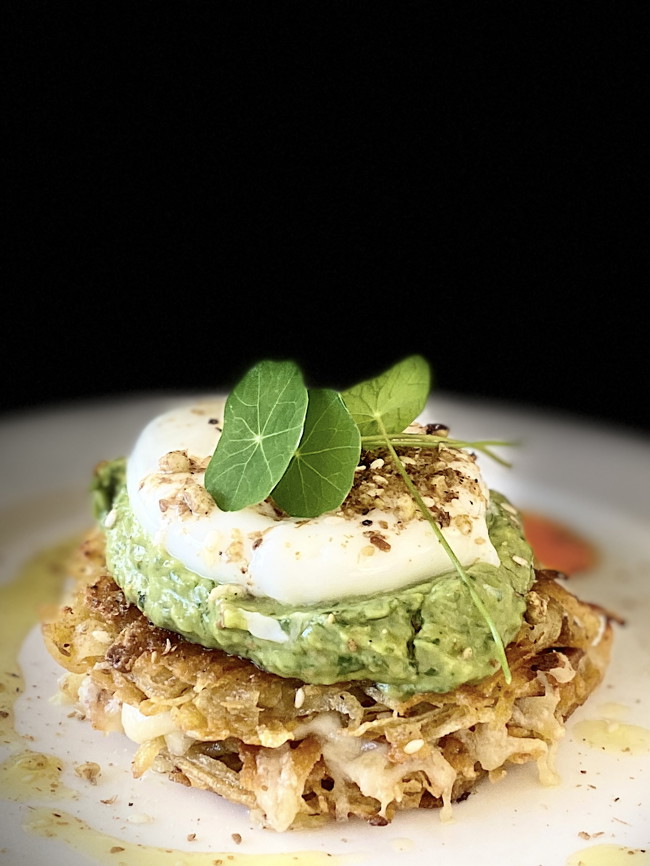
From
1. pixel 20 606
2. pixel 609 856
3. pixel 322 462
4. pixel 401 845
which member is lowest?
pixel 20 606

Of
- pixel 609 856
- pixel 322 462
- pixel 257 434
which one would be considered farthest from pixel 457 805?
pixel 257 434

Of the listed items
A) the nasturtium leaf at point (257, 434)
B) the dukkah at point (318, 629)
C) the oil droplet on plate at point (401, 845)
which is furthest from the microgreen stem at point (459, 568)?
the oil droplet on plate at point (401, 845)

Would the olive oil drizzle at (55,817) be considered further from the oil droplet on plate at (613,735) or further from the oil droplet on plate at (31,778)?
the oil droplet on plate at (613,735)

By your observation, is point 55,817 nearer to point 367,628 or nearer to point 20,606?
point 367,628

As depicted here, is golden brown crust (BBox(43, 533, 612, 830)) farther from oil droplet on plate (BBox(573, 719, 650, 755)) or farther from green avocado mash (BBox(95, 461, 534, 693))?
oil droplet on plate (BBox(573, 719, 650, 755))

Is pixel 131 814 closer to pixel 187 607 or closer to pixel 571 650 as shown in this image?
pixel 187 607

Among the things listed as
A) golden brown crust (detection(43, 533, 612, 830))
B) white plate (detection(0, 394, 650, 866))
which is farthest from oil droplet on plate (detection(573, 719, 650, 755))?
golden brown crust (detection(43, 533, 612, 830))

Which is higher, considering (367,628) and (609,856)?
(367,628)
